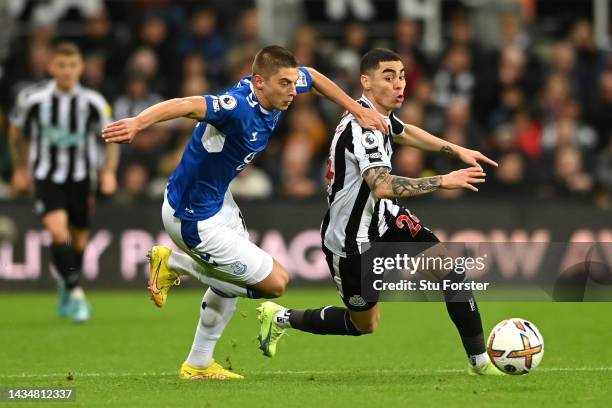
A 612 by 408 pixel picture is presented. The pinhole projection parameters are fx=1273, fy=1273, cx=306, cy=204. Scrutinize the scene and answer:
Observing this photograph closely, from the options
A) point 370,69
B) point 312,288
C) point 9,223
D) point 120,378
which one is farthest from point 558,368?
point 9,223

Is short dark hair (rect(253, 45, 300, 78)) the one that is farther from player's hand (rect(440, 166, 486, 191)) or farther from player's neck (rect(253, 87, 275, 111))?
player's hand (rect(440, 166, 486, 191))

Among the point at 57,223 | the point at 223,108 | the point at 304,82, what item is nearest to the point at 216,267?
the point at 223,108

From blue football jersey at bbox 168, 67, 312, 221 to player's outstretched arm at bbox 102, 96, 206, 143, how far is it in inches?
8.5

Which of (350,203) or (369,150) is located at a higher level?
(369,150)

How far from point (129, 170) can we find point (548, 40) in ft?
22.8

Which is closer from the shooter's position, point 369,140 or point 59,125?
point 369,140

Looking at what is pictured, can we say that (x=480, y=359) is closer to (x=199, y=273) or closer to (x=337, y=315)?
(x=337, y=315)

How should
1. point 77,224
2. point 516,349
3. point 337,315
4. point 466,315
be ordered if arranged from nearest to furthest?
1. point 516,349
2. point 466,315
3. point 337,315
4. point 77,224

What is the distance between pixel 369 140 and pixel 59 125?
491cm

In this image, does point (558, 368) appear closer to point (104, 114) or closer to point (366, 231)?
point (366, 231)

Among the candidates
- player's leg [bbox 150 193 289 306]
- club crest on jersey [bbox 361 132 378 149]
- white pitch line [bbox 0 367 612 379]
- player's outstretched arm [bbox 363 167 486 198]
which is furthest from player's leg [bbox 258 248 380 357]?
club crest on jersey [bbox 361 132 378 149]

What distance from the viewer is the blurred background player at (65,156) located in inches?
460

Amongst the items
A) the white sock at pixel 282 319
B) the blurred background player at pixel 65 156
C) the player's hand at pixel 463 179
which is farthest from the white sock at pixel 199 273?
the blurred background player at pixel 65 156

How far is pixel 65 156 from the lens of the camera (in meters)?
11.9
